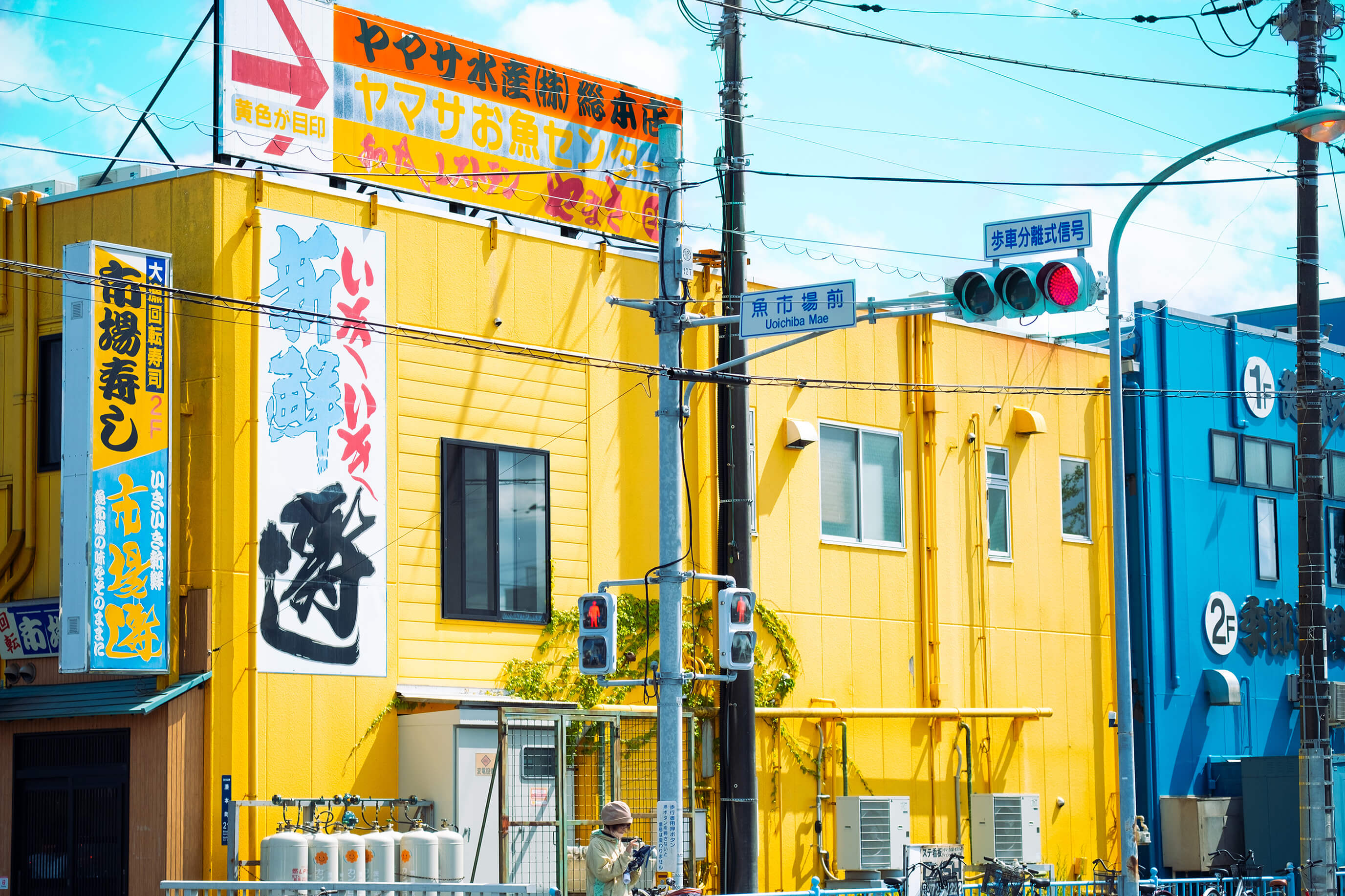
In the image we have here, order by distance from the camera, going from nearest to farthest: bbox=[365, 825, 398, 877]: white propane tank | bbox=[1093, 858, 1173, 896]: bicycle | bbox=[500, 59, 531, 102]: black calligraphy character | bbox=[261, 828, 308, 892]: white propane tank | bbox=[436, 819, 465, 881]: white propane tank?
bbox=[261, 828, 308, 892]: white propane tank
bbox=[365, 825, 398, 877]: white propane tank
bbox=[436, 819, 465, 881]: white propane tank
bbox=[1093, 858, 1173, 896]: bicycle
bbox=[500, 59, 531, 102]: black calligraphy character

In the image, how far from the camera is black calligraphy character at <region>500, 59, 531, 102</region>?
867 inches

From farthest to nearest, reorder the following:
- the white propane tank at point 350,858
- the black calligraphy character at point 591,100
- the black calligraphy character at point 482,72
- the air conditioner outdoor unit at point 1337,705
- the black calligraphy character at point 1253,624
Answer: the black calligraphy character at point 1253,624 < the air conditioner outdoor unit at point 1337,705 < the black calligraphy character at point 591,100 < the black calligraphy character at point 482,72 < the white propane tank at point 350,858

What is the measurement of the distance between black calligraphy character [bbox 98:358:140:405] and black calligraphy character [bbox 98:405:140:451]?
12 cm

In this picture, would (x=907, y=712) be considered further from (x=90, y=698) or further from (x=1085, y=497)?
(x=90, y=698)

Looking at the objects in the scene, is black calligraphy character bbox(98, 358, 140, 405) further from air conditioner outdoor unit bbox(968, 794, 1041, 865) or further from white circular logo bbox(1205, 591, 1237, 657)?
white circular logo bbox(1205, 591, 1237, 657)

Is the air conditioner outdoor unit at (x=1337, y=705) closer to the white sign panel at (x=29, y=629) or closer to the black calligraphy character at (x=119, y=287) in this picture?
the white sign panel at (x=29, y=629)

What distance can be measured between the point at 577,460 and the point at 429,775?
4557 mm

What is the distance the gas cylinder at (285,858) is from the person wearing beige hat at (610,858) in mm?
3993

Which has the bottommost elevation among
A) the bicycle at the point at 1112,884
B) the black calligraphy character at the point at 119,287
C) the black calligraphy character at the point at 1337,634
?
the bicycle at the point at 1112,884

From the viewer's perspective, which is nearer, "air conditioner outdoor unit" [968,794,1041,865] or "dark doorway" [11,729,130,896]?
"dark doorway" [11,729,130,896]

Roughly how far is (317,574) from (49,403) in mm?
3568

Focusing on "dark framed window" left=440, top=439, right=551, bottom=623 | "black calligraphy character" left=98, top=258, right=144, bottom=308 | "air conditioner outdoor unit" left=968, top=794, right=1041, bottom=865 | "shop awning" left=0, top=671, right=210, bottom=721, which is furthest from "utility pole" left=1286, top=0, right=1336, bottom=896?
"black calligraphy character" left=98, top=258, right=144, bottom=308

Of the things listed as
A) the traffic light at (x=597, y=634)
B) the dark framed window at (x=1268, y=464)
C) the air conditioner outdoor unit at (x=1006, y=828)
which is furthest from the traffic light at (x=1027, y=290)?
the dark framed window at (x=1268, y=464)

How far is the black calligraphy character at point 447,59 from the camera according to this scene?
21422 mm
